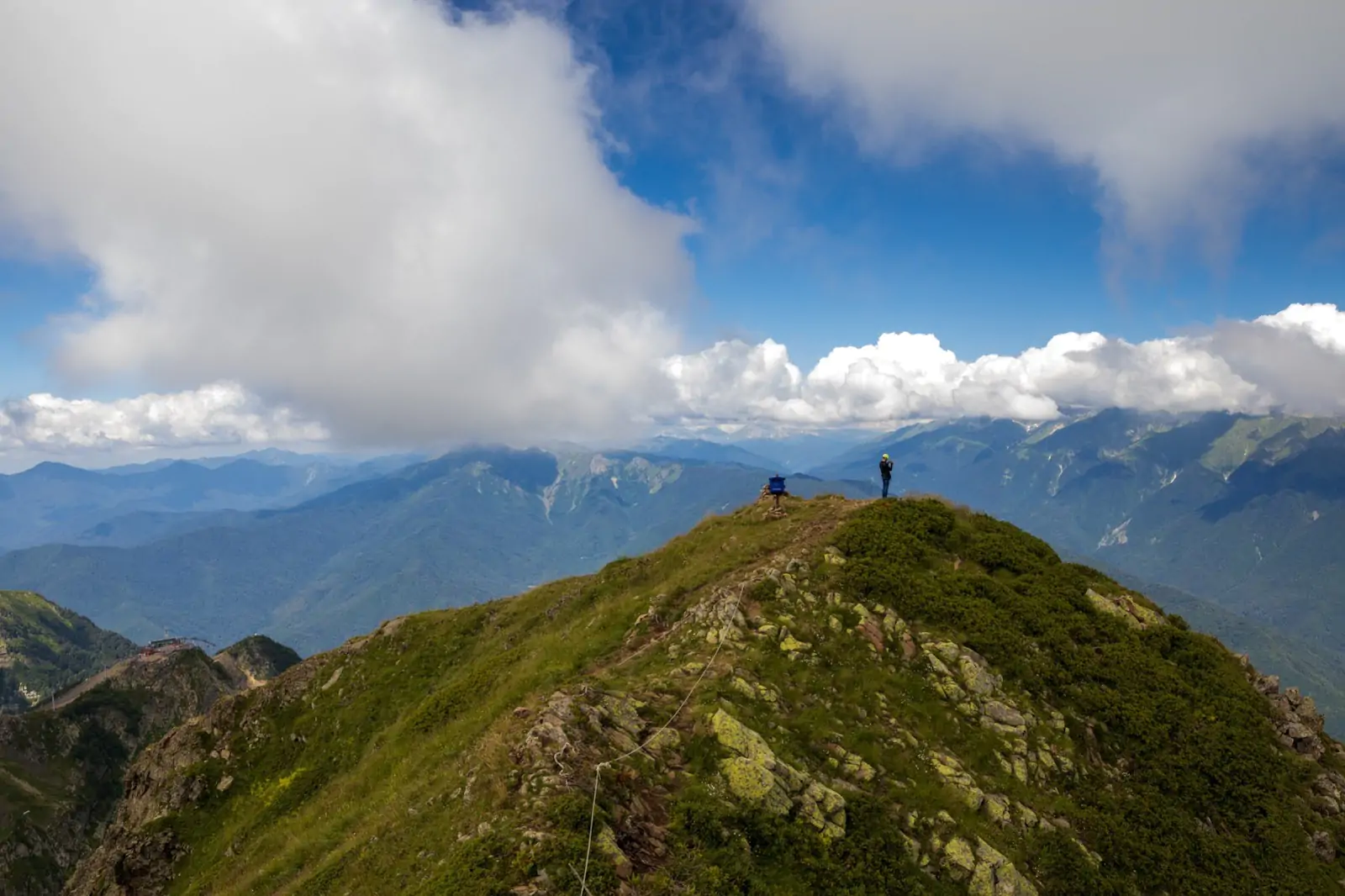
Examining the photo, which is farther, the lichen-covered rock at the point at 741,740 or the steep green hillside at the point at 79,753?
the steep green hillside at the point at 79,753

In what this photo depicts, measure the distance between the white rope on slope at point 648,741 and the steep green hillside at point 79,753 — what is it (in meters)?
136

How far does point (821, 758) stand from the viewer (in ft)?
59.9

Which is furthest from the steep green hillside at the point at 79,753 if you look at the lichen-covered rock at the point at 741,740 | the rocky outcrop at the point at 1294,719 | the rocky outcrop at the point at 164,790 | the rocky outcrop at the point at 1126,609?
the rocky outcrop at the point at 1294,719

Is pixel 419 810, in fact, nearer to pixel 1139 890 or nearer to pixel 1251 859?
pixel 1139 890

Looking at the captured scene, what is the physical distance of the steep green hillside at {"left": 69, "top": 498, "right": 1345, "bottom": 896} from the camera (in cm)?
1476

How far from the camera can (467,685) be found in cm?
3131

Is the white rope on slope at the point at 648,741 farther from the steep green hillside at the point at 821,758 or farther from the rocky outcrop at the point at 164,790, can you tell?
the rocky outcrop at the point at 164,790

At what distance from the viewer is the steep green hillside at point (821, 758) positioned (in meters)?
14.8

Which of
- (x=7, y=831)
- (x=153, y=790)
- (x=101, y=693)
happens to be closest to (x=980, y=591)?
(x=153, y=790)

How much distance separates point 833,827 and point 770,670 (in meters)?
6.07

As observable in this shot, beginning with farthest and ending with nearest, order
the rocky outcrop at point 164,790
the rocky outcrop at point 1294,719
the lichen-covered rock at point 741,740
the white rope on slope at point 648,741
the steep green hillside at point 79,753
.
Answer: the steep green hillside at point 79,753
the rocky outcrop at point 164,790
the rocky outcrop at point 1294,719
the lichen-covered rock at point 741,740
the white rope on slope at point 648,741

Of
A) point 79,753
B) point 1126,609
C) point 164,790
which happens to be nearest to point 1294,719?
point 1126,609

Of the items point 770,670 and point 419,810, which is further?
point 770,670

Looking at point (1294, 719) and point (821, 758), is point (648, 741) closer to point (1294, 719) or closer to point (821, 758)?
point (821, 758)
